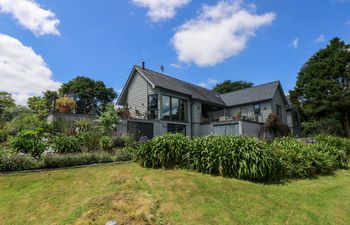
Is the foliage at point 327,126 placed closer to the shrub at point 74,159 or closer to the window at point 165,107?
the window at point 165,107

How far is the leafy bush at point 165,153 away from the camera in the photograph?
794 centimetres

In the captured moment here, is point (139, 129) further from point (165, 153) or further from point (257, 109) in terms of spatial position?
point (257, 109)

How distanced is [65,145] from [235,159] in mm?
7256

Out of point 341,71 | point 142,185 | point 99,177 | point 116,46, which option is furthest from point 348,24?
point 99,177

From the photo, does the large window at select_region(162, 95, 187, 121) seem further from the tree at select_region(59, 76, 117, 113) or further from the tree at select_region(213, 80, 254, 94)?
the tree at select_region(213, 80, 254, 94)

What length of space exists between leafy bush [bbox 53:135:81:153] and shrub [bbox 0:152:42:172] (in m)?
1.60

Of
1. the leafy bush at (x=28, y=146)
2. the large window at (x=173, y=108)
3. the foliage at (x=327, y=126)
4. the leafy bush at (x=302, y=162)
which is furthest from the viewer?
the foliage at (x=327, y=126)

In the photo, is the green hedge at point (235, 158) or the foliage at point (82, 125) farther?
the foliage at point (82, 125)

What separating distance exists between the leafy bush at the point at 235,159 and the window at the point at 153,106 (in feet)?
31.4

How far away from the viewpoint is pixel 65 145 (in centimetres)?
941

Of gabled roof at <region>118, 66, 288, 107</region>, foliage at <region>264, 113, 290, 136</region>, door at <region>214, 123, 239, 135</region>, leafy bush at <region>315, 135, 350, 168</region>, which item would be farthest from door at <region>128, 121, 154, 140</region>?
foliage at <region>264, 113, 290, 136</region>

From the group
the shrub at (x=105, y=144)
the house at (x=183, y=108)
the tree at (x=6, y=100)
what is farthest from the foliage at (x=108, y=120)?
the tree at (x=6, y=100)

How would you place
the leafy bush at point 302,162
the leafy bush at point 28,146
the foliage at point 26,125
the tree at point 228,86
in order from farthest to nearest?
the tree at point 228,86
the foliage at point 26,125
the leafy bush at point 28,146
the leafy bush at point 302,162

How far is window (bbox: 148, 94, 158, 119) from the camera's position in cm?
1700
